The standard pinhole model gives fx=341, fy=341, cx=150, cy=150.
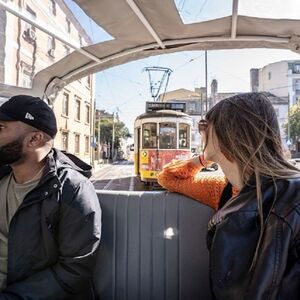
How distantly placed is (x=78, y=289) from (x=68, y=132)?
68.6ft

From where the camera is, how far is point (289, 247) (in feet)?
4.00

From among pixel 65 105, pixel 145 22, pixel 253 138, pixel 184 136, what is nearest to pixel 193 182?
pixel 253 138

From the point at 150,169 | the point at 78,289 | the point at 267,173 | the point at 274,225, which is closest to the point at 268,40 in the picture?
the point at 267,173

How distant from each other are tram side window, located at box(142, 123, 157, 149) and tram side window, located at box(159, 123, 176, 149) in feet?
0.73

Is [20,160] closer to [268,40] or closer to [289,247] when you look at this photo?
[289,247]

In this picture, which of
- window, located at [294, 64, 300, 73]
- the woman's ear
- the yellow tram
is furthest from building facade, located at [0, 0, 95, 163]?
window, located at [294, 64, 300, 73]

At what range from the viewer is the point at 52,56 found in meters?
6.71

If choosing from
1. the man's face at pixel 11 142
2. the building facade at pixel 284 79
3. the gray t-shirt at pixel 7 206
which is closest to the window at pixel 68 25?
the man's face at pixel 11 142

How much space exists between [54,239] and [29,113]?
29.0 inches

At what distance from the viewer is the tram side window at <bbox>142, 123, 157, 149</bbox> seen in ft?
38.8

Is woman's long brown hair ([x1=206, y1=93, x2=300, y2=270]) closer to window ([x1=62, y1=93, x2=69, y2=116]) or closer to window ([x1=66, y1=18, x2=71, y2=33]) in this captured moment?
window ([x1=66, y1=18, x2=71, y2=33])

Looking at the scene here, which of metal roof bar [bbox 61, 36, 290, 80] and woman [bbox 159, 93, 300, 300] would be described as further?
metal roof bar [bbox 61, 36, 290, 80]

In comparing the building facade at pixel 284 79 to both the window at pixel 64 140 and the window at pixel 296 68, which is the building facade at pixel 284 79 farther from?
the window at pixel 64 140

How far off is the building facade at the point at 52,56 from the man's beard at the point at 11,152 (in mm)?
1426
